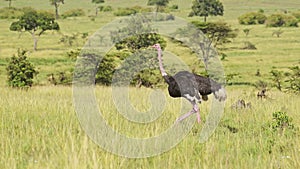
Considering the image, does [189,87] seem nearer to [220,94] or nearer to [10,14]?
[220,94]

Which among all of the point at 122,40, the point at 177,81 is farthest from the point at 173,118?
the point at 122,40

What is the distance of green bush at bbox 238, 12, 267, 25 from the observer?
67.2 meters

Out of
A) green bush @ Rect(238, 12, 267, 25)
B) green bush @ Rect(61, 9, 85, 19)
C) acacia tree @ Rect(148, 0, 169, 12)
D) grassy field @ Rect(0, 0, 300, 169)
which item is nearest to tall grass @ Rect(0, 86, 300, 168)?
grassy field @ Rect(0, 0, 300, 169)

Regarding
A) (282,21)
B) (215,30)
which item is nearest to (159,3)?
(282,21)

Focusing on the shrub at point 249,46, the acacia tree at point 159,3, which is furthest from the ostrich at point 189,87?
the acacia tree at point 159,3

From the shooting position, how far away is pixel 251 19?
68000mm

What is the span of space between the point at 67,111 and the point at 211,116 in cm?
181

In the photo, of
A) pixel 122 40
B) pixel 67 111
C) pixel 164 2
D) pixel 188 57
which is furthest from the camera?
pixel 164 2

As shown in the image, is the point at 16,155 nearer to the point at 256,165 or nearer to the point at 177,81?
the point at 256,165

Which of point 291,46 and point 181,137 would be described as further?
point 291,46

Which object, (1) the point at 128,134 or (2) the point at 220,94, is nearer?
(1) the point at 128,134

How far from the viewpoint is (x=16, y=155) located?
4.61 m

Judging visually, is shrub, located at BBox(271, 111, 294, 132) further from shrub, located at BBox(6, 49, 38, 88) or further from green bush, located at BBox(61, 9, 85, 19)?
green bush, located at BBox(61, 9, 85, 19)

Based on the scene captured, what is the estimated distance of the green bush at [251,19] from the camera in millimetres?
67250
